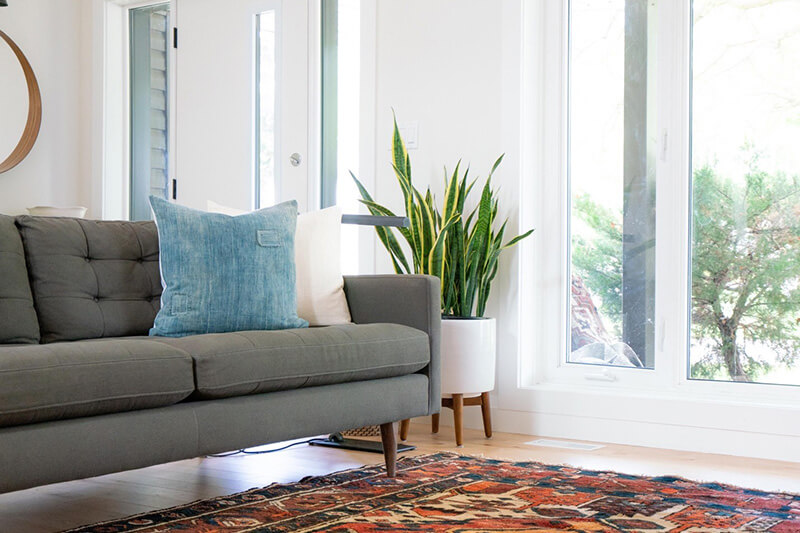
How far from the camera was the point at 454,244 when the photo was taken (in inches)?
146

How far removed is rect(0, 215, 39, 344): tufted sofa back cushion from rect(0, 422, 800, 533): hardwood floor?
47 cm

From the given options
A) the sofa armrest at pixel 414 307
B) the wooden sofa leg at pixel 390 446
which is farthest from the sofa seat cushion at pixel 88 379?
the sofa armrest at pixel 414 307

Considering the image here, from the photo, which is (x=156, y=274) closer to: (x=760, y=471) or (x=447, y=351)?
(x=447, y=351)

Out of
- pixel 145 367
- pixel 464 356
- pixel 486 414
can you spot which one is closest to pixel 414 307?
pixel 464 356

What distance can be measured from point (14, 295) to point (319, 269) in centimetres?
94

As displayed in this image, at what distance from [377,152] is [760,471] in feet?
6.68

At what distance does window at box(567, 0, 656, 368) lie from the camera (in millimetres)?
3689

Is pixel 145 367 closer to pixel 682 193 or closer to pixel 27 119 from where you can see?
pixel 682 193

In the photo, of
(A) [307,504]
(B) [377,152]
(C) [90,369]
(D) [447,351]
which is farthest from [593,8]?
(C) [90,369]

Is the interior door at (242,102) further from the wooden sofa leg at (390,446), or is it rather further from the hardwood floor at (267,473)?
the wooden sofa leg at (390,446)

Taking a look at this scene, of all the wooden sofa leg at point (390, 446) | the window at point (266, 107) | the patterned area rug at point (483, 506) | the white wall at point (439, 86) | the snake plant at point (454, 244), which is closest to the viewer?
the patterned area rug at point (483, 506)

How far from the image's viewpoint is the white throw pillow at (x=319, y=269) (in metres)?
3.00

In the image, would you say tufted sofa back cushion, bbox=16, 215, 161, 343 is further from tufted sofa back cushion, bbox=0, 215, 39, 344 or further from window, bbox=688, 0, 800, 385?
window, bbox=688, 0, 800, 385

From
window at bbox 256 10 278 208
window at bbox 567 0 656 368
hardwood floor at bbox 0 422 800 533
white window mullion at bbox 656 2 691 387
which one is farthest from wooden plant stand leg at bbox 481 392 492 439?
window at bbox 256 10 278 208
